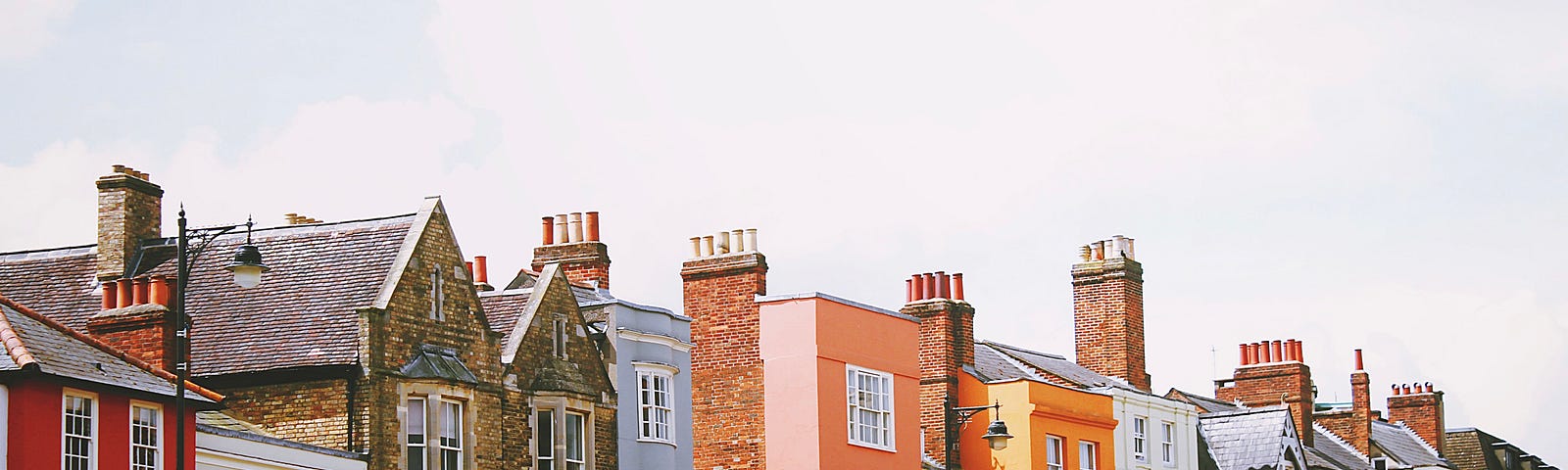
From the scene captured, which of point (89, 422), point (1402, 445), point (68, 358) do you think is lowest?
point (89, 422)

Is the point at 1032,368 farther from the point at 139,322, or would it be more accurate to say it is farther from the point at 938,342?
the point at 139,322

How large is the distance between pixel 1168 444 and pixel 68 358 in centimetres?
3081

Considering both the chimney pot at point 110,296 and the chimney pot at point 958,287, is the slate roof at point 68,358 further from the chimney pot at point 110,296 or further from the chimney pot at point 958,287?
the chimney pot at point 958,287

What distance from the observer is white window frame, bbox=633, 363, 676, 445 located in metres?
42.9

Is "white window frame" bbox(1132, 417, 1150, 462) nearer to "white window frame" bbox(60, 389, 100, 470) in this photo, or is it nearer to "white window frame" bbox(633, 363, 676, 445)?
"white window frame" bbox(633, 363, 676, 445)

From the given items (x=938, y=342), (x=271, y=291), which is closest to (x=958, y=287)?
(x=938, y=342)

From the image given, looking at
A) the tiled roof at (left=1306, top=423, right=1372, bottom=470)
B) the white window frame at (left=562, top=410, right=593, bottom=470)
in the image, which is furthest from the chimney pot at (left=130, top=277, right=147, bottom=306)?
the tiled roof at (left=1306, top=423, right=1372, bottom=470)

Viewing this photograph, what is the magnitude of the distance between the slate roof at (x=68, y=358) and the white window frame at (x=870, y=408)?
16.4m

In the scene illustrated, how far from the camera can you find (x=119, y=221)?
39250 mm

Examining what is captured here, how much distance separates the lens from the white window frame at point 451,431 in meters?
37.7

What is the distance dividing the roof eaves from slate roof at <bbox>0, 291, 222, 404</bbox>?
16.5 ft

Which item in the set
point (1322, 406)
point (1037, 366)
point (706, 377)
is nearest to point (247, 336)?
point (706, 377)

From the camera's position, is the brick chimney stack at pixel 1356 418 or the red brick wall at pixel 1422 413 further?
the red brick wall at pixel 1422 413

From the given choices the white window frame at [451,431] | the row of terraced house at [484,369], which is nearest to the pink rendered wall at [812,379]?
the row of terraced house at [484,369]
